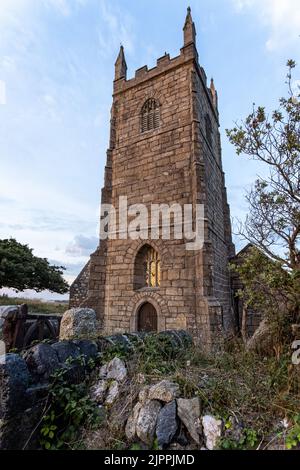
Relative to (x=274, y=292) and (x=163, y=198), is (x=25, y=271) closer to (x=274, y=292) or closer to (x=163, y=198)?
(x=163, y=198)

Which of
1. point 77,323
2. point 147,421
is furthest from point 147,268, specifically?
point 147,421

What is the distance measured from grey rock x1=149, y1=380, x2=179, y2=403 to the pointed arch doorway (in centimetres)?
582

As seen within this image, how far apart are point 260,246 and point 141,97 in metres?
9.21

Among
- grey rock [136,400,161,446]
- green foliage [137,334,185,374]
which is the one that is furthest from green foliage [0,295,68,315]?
grey rock [136,400,161,446]

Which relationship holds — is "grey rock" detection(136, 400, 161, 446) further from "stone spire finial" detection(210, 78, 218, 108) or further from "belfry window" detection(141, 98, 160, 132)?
"stone spire finial" detection(210, 78, 218, 108)

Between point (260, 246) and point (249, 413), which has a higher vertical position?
point (260, 246)

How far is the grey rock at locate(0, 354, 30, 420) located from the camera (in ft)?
7.36

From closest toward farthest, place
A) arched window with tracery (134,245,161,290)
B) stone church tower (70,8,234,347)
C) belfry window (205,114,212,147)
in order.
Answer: stone church tower (70,8,234,347) → arched window with tracery (134,245,161,290) → belfry window (205,114,212,147)

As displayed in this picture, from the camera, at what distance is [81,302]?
9914mm

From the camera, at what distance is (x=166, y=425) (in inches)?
98.0

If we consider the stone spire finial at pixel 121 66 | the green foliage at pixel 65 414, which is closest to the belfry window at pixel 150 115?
the stone spire finial at pixel 121 66

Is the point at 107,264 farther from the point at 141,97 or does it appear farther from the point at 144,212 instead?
the point at 141,97

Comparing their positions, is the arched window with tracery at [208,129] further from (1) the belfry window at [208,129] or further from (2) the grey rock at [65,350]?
(2) the grey rock at [65,350]
